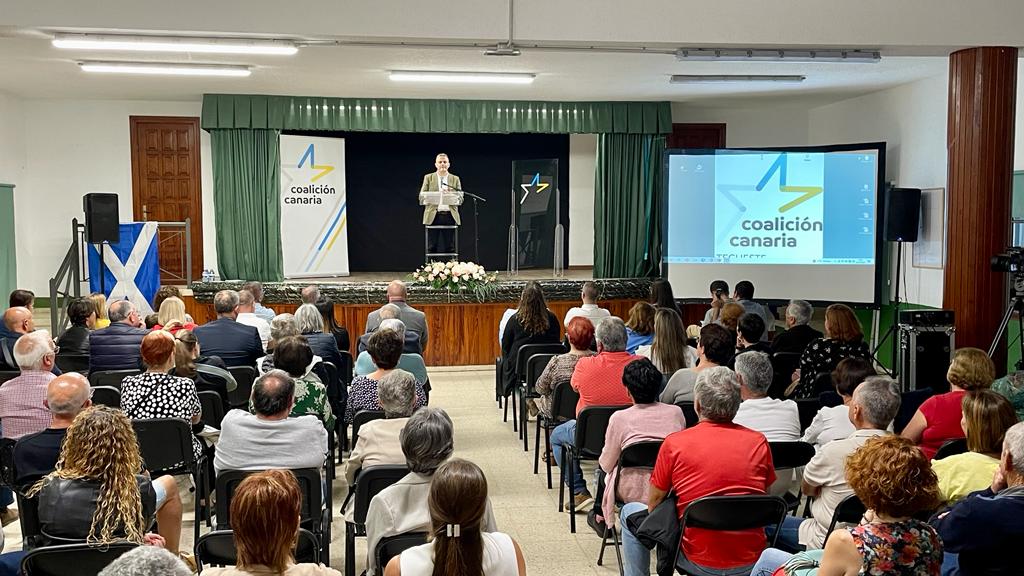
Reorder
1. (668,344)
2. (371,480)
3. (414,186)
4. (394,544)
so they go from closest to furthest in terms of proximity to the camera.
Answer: (394,544) < (371,480) < (668,344) < (414,186)

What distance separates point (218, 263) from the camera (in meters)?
11.5

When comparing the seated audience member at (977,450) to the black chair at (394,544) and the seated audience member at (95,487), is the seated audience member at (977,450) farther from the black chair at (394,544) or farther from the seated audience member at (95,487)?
the seated audience member at (95,487)

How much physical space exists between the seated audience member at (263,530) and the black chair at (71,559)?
0.62 m

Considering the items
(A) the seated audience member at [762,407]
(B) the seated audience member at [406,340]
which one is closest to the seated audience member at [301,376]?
(B) the seated audience member at [406,340]

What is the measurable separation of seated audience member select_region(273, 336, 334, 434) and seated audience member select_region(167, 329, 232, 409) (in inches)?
20.9

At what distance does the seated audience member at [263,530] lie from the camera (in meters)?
2.38

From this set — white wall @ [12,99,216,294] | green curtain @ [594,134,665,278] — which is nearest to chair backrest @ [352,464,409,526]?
green curtain @ [594,134,665,278]

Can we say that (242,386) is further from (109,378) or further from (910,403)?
(910,403)

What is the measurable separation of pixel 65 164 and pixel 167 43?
5.91m

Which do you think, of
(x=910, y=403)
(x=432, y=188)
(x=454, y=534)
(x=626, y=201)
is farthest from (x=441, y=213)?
(x=454, y=534)

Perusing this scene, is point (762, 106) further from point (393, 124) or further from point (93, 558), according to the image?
point (93, 558)

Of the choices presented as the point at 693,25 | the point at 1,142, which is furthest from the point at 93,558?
the point at 1,142

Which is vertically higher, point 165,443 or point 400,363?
point 400,363

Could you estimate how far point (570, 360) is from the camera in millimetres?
5656
